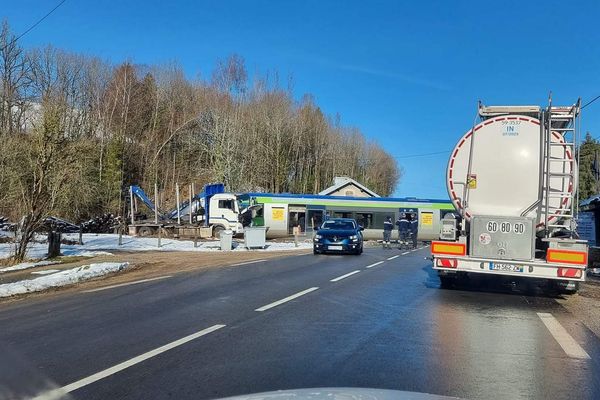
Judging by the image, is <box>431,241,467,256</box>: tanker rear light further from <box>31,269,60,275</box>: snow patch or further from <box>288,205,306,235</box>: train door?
<box>288,205,306,235</box>: train door

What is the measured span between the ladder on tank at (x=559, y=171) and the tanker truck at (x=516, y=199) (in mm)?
18

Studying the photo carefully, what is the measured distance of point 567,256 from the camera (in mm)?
10859

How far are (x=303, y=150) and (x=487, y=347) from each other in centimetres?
6326

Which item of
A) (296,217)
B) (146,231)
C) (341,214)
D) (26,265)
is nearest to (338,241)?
(26,265)

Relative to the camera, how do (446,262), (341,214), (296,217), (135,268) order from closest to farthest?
(446,262) < (135,268) < (296,217) < (341,214)

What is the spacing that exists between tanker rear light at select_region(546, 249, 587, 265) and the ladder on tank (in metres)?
0.69

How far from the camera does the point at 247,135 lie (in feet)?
199

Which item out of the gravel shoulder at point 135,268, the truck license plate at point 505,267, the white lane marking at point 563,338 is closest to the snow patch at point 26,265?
the gravel shoulder at point 135,268

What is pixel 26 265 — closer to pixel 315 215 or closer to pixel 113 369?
pixel 113 369

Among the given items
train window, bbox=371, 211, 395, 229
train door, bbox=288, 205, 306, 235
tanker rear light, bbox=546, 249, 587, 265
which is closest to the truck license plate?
tanker rear light, bbox=546, 249, 587, 265

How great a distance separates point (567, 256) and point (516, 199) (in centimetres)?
157

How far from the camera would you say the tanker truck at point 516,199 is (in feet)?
36.7

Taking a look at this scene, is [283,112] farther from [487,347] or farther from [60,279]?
[487,347]

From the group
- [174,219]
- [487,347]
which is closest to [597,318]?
[487,347]
